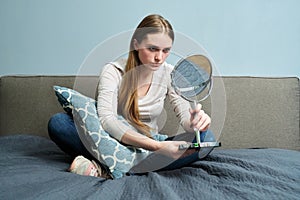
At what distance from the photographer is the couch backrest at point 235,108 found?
1501 mm

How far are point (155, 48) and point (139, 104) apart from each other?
0.78 feet

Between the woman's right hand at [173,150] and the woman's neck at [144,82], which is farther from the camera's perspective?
the woman's neck at [144,82]

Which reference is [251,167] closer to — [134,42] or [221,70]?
[134,42]

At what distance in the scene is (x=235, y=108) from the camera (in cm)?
152

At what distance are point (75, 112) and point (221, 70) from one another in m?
0.83

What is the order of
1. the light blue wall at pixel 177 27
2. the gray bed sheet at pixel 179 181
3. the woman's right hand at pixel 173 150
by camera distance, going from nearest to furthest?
the gray bed sheet at pixel 179 181, the woman's right hand at pixel 173 150, the light blue wall at pixel 177 27

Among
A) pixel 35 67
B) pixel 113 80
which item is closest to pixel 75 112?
pixel 113 80

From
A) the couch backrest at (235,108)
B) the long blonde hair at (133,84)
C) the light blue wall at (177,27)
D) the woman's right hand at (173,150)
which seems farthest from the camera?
the light blue wall at (177,27)

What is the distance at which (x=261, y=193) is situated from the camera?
85 centimetres

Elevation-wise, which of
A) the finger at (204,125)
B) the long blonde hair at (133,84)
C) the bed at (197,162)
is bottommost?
the bed at (197,162)

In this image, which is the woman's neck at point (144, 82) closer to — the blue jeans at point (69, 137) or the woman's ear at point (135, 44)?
the woman's ear at point (135, 44)

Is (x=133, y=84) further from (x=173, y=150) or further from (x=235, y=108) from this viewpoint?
(x=235, y=108)

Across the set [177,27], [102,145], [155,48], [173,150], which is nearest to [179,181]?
[173,150]

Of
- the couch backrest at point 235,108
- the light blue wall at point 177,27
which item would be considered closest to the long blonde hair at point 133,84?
the couch backrest at point 235,108
